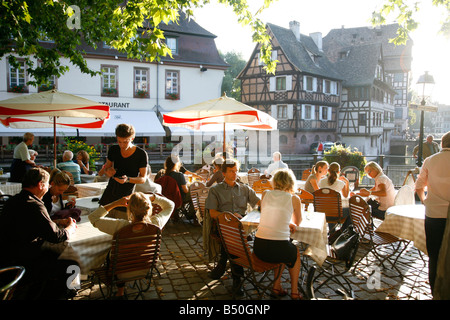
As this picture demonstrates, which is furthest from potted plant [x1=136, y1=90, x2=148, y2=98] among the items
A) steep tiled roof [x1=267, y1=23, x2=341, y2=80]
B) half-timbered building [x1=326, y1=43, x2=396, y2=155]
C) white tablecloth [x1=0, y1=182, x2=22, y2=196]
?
half-timbered building [x1=326, y1=43, x2=396, y2=155]

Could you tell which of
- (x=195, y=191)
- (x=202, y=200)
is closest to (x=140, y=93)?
(x=195, y=191)

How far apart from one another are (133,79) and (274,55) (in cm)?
1628

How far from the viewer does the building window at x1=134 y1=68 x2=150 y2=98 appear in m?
25.3

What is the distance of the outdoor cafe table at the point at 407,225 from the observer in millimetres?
4449

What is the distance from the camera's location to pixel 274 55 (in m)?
35.9

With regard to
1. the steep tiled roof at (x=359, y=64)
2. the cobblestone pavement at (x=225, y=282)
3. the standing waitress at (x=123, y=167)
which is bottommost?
the cobblestone pavement at (x=225, y=282)

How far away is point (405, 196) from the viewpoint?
588cm

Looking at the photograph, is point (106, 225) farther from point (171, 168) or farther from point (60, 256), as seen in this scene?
point (171, 168)

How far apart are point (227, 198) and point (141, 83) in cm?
2252

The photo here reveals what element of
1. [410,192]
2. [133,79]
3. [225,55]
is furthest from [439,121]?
[410,192]

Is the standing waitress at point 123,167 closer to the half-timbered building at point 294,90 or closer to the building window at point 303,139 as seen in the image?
the half-timbered building at point 294,90

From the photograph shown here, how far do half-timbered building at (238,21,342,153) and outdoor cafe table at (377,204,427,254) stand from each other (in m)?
30.7

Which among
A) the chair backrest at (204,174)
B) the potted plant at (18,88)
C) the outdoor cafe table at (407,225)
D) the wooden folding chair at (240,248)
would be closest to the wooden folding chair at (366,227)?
the outdoor cafe table at (407,225)

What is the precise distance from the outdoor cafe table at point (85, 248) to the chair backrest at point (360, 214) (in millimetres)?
3132
